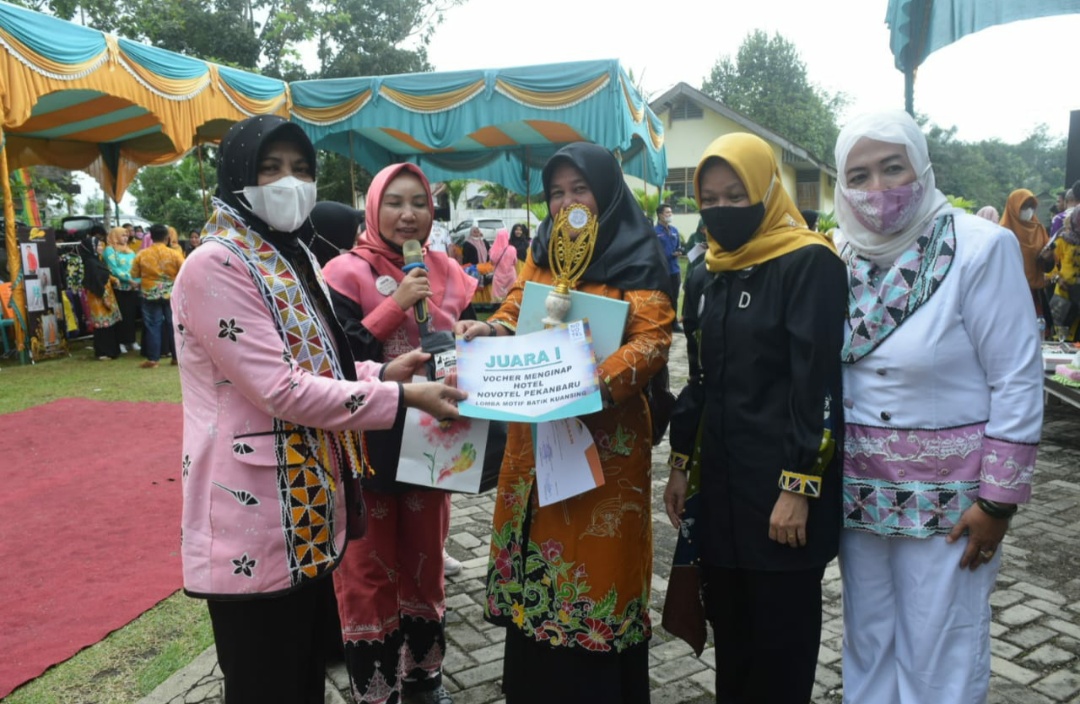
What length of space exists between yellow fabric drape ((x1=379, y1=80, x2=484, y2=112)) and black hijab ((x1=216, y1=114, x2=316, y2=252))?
28.4 ft

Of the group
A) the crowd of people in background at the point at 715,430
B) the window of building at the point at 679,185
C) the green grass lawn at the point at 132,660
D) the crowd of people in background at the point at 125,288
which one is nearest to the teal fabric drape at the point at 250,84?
the crowd of people in background at the point at 125,288

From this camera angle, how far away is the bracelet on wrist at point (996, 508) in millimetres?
1906

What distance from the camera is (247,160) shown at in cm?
197

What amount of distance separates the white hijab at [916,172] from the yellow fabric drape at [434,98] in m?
8.72

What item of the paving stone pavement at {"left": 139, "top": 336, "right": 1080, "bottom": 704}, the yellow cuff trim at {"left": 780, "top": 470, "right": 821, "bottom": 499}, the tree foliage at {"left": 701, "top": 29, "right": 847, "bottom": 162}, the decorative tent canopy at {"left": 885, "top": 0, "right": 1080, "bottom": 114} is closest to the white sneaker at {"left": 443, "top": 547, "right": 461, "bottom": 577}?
the paving stone pavement at {"left": 139, "top": 336, "right": 1080, "bottom": 704}

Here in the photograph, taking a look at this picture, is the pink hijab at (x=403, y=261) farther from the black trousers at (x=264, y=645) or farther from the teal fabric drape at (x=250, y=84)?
the teal fabric drape at (x=250, y=84)

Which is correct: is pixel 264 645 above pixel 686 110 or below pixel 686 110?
below

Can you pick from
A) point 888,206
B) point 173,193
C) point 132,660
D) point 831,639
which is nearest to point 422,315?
point 888,206

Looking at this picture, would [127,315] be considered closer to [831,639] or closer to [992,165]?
[831,639]

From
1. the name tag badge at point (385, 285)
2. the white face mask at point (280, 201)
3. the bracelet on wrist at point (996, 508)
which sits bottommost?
the bracelet on wrist at point (996, 508)

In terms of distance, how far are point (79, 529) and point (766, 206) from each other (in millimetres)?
4569

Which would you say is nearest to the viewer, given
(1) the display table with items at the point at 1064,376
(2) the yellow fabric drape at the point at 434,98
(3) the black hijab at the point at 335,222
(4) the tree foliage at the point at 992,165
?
(3) the black hijab at the point at 335,222

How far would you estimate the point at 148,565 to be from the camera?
13.7 feet

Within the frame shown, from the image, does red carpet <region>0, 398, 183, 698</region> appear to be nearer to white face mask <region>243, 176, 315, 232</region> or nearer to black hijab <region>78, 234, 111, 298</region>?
white face mask <region>243, 176, 315, 232</region>
